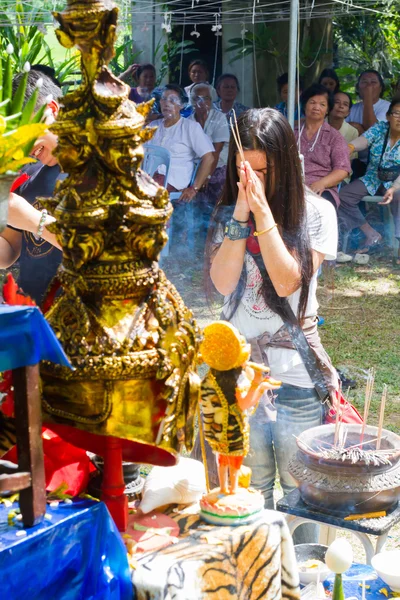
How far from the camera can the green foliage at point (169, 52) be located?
936 cm

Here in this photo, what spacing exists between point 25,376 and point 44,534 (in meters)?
0.25

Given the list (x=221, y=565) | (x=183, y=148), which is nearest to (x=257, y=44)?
(x=183, y=148)

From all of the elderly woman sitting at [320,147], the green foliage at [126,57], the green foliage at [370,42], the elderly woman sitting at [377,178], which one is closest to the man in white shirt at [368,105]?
the elderly woman sitting at [377,178]

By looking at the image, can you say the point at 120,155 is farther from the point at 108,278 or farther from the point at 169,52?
the point at 169,52

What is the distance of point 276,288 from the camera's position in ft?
7.97

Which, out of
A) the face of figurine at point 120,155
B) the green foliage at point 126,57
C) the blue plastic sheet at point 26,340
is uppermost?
the green foliage at point 126,57

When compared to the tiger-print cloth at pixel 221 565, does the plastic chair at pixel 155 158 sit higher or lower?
higher

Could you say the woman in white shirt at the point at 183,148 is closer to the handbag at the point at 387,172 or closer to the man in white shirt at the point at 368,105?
the handbag at the point at 387,172

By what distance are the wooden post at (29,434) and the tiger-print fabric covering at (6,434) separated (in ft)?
0.58

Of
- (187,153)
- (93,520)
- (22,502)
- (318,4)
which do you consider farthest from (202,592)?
(318,4)

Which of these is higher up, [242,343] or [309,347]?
[242,343]

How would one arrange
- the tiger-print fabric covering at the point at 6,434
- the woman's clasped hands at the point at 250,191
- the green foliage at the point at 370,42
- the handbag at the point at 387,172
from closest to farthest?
the tiger-print fabric covering at the point at 6,434 → the woman's clasped hands at the point at 250,191 → the handbag at the point at 387,172 → the green foliage at the point at 370,42

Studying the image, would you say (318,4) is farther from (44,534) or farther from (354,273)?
(44,534)

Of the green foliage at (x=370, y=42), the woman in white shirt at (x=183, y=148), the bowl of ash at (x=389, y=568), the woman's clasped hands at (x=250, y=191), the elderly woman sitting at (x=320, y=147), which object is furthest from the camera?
the green foliage at (x=370, y=42)
